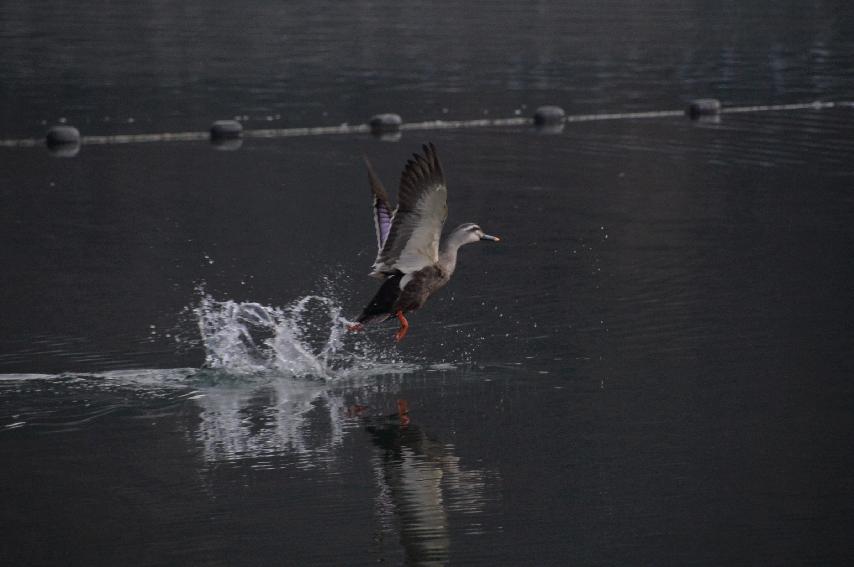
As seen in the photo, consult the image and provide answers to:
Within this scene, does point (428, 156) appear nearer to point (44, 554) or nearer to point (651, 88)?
point (44, 554)

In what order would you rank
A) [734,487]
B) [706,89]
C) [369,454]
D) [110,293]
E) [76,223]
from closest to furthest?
[734,487], [369,454], [110,293], [76,223], [706,89]

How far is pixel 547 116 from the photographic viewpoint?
26.4m

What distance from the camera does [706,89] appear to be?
3069 cm

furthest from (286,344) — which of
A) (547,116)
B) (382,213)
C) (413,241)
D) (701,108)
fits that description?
(701,108)

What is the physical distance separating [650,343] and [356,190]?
7747 mm

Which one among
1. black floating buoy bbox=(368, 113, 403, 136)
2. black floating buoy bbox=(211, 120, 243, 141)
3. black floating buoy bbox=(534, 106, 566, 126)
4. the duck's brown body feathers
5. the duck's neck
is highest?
the duck's neck

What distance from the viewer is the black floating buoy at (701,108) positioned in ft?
89.5

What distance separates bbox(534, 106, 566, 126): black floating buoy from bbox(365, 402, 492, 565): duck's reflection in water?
51.1ft

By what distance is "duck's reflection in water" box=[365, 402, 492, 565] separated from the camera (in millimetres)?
8930

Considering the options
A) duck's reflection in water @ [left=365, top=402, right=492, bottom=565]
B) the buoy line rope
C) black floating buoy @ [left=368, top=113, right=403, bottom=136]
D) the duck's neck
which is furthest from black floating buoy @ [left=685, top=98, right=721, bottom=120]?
duck's reflection in water @ [left=365, top=402, right=492, bottom=565]

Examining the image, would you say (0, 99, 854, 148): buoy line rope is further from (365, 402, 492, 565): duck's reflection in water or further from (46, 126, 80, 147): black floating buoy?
(365, 402, 492, 565): duck's reflection in water

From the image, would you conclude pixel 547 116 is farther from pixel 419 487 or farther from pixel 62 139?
pixel 419 487

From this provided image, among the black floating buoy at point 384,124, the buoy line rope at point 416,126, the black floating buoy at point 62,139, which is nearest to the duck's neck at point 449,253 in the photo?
the black floating buoy at point 62,139

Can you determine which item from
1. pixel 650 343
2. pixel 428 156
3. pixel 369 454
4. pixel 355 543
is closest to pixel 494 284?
pixel 650 343
